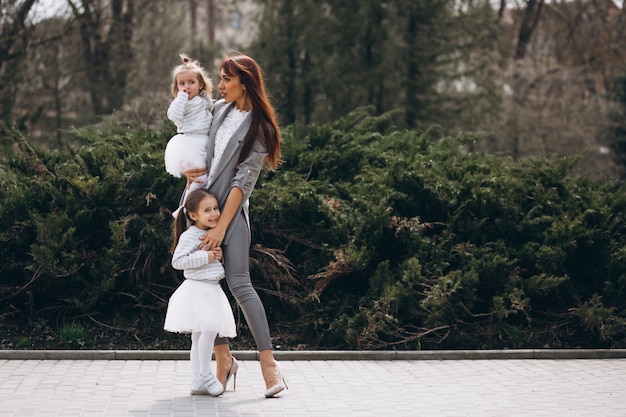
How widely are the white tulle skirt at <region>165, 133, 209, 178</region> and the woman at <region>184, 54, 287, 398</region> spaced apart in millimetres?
47

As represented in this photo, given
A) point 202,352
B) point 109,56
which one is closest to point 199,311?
point 202,352

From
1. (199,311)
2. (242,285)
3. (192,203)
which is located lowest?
(199,311)

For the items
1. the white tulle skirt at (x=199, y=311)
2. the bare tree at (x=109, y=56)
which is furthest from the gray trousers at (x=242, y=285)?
the bare tree at (x=109, y=56)

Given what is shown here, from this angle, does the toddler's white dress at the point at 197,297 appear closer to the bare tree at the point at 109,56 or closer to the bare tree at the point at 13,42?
the bare tree at the point at 13,42

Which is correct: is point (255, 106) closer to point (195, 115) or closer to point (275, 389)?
point (195, 115)

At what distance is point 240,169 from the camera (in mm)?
6094

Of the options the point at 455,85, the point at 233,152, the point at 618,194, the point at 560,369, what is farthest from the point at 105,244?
the point at 455,85

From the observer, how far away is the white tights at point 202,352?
6.05 metres

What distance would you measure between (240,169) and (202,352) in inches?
46.6

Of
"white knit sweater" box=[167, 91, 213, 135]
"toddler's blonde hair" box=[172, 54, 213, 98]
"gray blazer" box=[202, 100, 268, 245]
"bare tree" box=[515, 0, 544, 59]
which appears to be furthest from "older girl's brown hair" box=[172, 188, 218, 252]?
"bare tree" box=[515, 0, 544, 59]

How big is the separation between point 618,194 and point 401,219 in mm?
2269

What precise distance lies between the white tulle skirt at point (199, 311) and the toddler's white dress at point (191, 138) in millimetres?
754

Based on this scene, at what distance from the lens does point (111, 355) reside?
299 inches

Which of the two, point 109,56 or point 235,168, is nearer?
point 235,168
